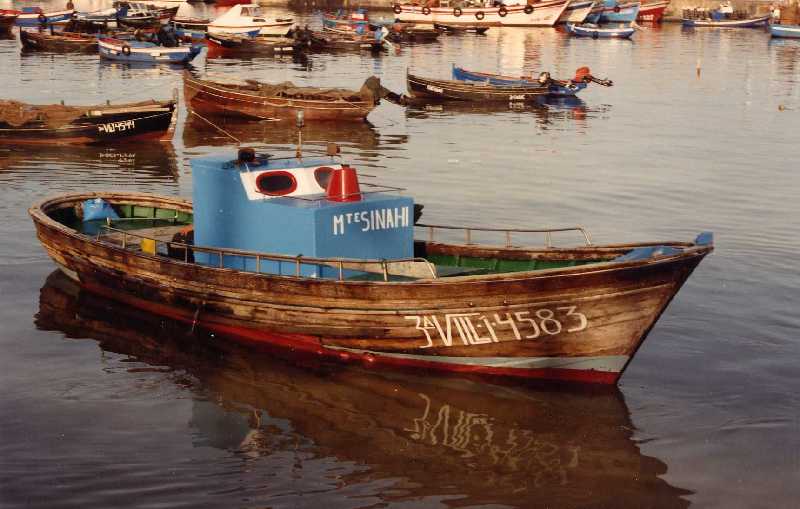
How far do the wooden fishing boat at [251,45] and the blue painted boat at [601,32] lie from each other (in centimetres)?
3175

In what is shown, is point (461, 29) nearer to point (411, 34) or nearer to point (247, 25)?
point (411, 34)

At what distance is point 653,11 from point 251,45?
2082 inches

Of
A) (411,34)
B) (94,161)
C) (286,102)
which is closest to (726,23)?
(411,34)

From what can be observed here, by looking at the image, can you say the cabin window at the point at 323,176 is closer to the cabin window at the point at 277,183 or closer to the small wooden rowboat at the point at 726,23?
the cabin window at the point at 277,183

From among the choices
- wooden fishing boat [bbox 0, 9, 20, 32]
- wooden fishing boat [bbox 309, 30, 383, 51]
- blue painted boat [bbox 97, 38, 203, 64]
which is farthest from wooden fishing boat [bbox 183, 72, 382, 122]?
wooden fishing boat [bbox 0, 9, 20, 32]

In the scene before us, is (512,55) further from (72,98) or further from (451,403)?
(451,403)

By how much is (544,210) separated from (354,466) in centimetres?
1426

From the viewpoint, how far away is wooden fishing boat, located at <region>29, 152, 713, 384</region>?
1418 cm

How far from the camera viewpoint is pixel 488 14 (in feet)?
320

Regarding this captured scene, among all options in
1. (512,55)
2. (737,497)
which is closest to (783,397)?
(737,497)

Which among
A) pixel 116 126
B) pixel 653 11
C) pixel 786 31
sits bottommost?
pixel 116 126

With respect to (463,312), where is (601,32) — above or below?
above

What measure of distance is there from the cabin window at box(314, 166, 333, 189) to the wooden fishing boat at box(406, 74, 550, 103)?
29583mm

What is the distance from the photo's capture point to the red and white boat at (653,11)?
355 feet
